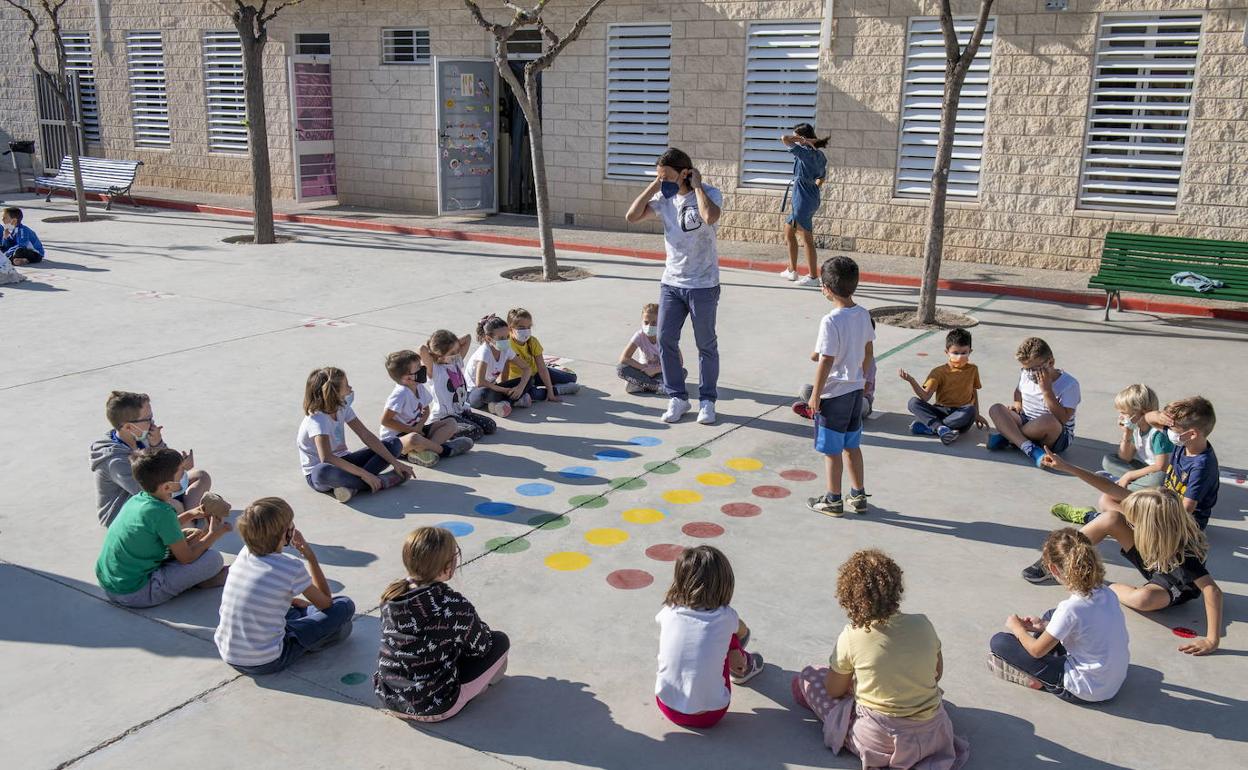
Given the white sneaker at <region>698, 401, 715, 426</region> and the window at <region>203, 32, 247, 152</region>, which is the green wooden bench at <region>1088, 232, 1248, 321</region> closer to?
the white sneaker at <region>698, 401, 715, 426</region>

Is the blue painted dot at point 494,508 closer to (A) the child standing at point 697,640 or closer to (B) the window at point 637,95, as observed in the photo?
(A) the child standing at point 697,640

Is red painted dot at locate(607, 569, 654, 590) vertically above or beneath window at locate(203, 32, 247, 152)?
beneath

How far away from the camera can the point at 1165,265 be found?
11195 mm

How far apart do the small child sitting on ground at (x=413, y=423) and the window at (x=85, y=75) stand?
1967cm

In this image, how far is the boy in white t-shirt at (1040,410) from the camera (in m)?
7.11

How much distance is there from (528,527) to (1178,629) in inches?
130

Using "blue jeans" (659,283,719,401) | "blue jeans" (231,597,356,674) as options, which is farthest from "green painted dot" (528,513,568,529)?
"blue jeans" (659,283,719,401)

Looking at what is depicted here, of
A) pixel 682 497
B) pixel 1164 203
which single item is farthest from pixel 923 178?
pixel 682 497

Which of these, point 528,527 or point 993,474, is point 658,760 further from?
point 993,474

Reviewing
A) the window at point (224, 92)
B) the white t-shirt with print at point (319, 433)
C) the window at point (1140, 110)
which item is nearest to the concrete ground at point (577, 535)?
the white t-shirt with print at point (319, 433)

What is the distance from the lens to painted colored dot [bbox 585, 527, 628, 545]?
596cm

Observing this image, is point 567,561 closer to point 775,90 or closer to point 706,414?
point 706,414

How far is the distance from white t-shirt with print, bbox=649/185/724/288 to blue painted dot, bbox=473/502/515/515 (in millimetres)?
2284

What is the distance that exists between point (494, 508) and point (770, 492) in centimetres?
169
